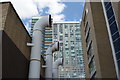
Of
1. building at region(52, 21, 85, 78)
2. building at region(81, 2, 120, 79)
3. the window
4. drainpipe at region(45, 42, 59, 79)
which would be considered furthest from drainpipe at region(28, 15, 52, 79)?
building at region(52, 21, 85, 78)

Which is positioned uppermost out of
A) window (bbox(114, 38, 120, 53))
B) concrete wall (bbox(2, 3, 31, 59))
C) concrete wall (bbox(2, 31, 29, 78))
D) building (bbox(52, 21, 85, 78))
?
building (bbox(52, 21, 85, 78))

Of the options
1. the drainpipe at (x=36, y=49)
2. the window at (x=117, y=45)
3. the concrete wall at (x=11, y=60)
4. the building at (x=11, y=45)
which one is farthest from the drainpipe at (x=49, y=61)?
the window at (x=117, y=45)

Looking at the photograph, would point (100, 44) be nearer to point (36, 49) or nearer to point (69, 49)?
point (36, 49)

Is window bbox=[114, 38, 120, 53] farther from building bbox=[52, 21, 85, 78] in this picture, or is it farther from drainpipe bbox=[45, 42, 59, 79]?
building bbox=[52, 21, 85, 78]

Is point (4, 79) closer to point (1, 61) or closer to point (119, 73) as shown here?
point (1, 61)

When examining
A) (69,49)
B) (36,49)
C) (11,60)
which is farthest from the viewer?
(69,49)

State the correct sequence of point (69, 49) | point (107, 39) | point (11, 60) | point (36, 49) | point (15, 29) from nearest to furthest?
point (11, 60) < point (15, 29) < point (36, 49) < point (107, 39) < point (69, 49)

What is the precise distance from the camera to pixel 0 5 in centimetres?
721

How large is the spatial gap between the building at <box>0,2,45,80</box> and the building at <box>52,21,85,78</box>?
252ft

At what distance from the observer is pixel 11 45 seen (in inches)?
282

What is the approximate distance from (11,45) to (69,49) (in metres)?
84.7

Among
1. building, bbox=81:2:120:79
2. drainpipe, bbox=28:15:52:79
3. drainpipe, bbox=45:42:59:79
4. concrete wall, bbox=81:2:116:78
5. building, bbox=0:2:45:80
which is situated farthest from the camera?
concrete wall, bbox=81:2:116:78

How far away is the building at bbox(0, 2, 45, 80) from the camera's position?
650 centimetres

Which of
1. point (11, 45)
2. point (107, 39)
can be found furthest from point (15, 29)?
point (107, 39)
